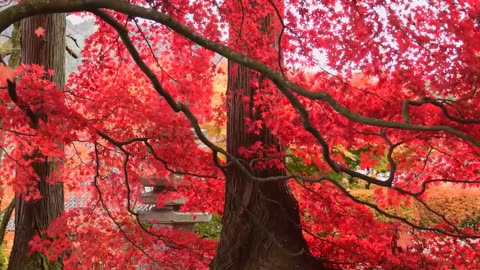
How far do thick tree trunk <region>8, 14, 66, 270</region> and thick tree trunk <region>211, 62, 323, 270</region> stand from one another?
2133 mm

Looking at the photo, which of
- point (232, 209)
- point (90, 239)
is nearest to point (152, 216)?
point (90, 239)

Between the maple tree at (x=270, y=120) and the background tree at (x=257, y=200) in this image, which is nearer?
the maple tree at (x=270, y=120)

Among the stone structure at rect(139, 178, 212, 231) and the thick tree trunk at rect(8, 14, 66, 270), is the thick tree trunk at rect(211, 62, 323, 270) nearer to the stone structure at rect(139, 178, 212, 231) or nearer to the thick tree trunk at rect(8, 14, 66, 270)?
the stone structure at rect(139, 178, 212, 231)

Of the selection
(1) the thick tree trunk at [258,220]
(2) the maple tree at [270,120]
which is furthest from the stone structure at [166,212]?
(1) the thick tree trunk at [258,220]

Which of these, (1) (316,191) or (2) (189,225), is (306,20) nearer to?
(1) (316,191)

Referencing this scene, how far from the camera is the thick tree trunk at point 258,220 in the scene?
5.24 metres

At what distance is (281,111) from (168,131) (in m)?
1.17

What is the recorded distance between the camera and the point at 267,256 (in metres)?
5.22

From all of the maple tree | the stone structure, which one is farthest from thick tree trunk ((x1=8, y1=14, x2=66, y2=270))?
the stone structure

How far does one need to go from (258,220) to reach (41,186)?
105 inches

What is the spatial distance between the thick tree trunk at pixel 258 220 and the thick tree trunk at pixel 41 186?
7.00 ft

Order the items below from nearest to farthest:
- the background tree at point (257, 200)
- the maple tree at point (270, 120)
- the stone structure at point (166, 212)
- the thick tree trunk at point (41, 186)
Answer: the maple tree at point (270, 120) < the background tree at point (257, 200) < the thick tree trunk at point (41, 186) < the stone structure at point (166, 212)

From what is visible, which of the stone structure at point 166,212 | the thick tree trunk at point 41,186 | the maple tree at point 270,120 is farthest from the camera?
the stone structure at point 166,212

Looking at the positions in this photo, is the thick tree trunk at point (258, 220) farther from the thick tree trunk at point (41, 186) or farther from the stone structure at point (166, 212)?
the thick tree trunk at point (41, 186)
